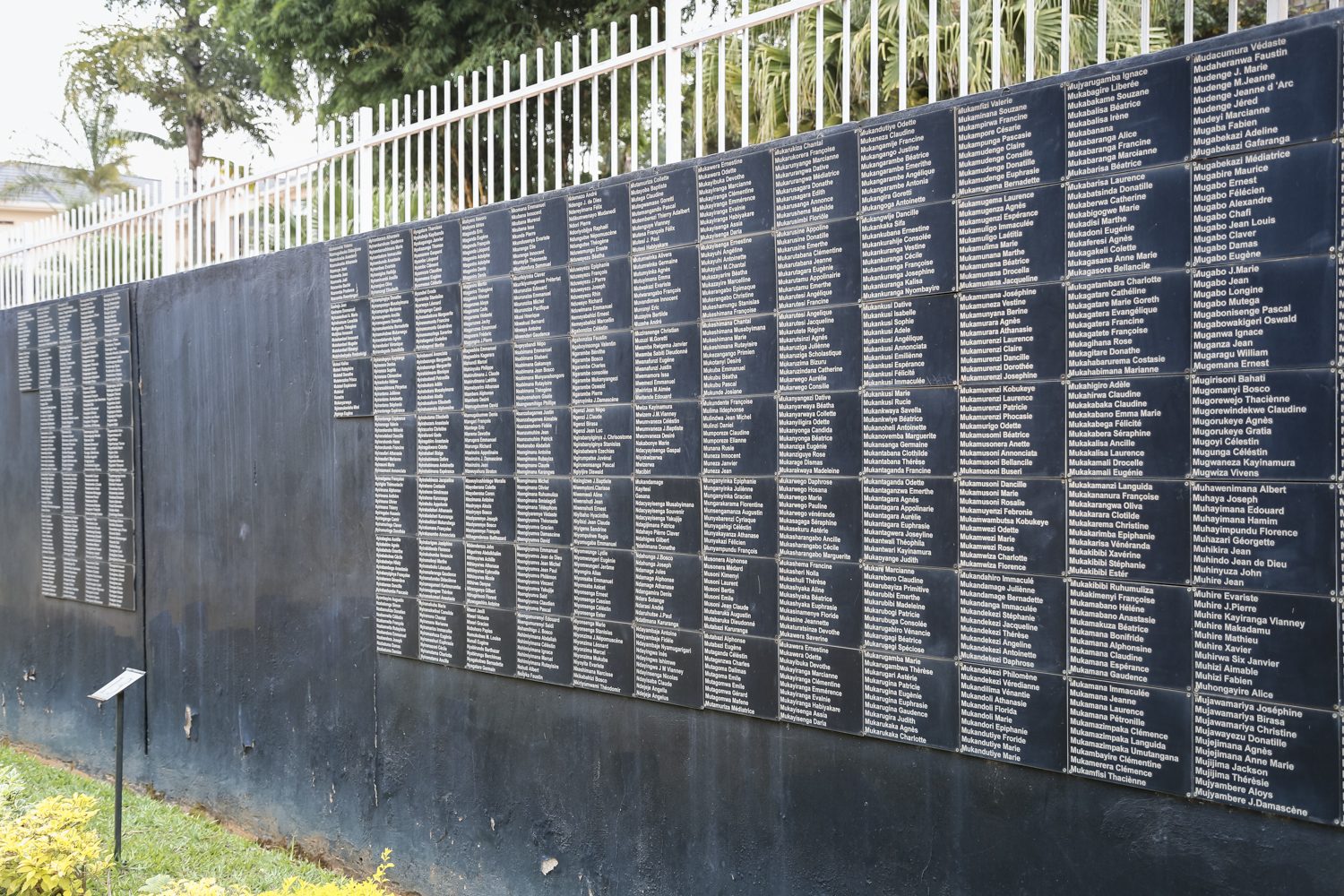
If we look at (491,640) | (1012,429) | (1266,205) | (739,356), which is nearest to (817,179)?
(739,356)

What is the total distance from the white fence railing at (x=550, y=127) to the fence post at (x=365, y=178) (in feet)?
0.03

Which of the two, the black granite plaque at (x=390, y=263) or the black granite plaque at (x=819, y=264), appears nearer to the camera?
the black granite plaque at (x=819, y=264)

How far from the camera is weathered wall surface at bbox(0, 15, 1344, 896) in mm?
3318

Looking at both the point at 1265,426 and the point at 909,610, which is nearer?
the point at 1265,426

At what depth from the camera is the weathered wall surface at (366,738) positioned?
3318 mm

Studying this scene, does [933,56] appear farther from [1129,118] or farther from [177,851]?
[177,851]

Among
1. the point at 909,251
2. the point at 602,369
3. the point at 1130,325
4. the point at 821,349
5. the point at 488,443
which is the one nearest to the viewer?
the point at 1130,325

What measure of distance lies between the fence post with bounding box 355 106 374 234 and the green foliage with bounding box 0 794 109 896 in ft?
9.60

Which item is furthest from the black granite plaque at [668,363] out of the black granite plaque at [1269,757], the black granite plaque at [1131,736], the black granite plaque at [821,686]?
the black granite plaque at [1269,757]

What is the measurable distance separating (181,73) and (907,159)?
2593 cm

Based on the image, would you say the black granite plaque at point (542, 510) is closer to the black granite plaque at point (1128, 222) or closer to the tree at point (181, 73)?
the black granite plaque at point (1128, 222)

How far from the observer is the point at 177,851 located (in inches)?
232

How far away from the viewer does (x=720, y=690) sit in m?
4.10

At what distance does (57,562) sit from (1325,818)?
7.84 metres
